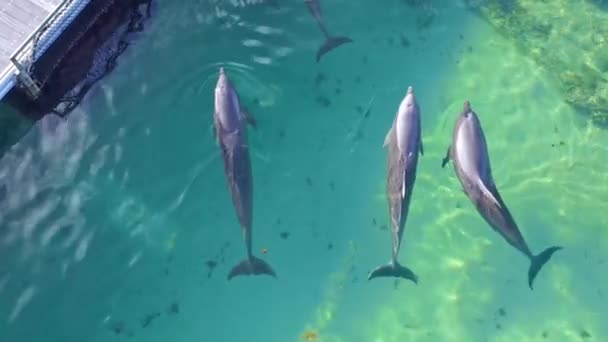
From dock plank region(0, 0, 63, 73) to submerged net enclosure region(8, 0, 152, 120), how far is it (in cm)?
39

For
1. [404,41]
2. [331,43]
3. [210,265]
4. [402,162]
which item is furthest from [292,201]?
[404,41]

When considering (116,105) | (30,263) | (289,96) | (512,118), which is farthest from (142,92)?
(512,118)

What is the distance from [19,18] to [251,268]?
4777mm

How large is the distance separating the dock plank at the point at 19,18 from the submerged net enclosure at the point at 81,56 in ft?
1.29

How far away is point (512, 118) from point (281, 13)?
411 centimetres

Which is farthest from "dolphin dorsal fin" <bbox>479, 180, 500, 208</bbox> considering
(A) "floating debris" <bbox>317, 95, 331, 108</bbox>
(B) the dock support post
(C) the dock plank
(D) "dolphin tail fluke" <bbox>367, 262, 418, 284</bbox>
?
(C) the dock plank

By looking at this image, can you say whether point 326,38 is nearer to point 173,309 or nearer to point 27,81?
point 27,81

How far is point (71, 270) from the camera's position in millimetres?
9094

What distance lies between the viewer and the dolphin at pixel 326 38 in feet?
32.9

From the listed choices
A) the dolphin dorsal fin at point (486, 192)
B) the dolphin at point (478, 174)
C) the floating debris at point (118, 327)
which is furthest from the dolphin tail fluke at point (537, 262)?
the floating debris at point (118, 327)

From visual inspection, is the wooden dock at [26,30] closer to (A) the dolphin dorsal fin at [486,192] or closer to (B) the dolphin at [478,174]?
(B) the dolphin at [478,174]

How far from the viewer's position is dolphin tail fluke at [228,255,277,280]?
883 cm

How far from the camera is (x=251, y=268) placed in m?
8.88

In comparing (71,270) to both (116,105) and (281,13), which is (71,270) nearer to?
(116,105)
